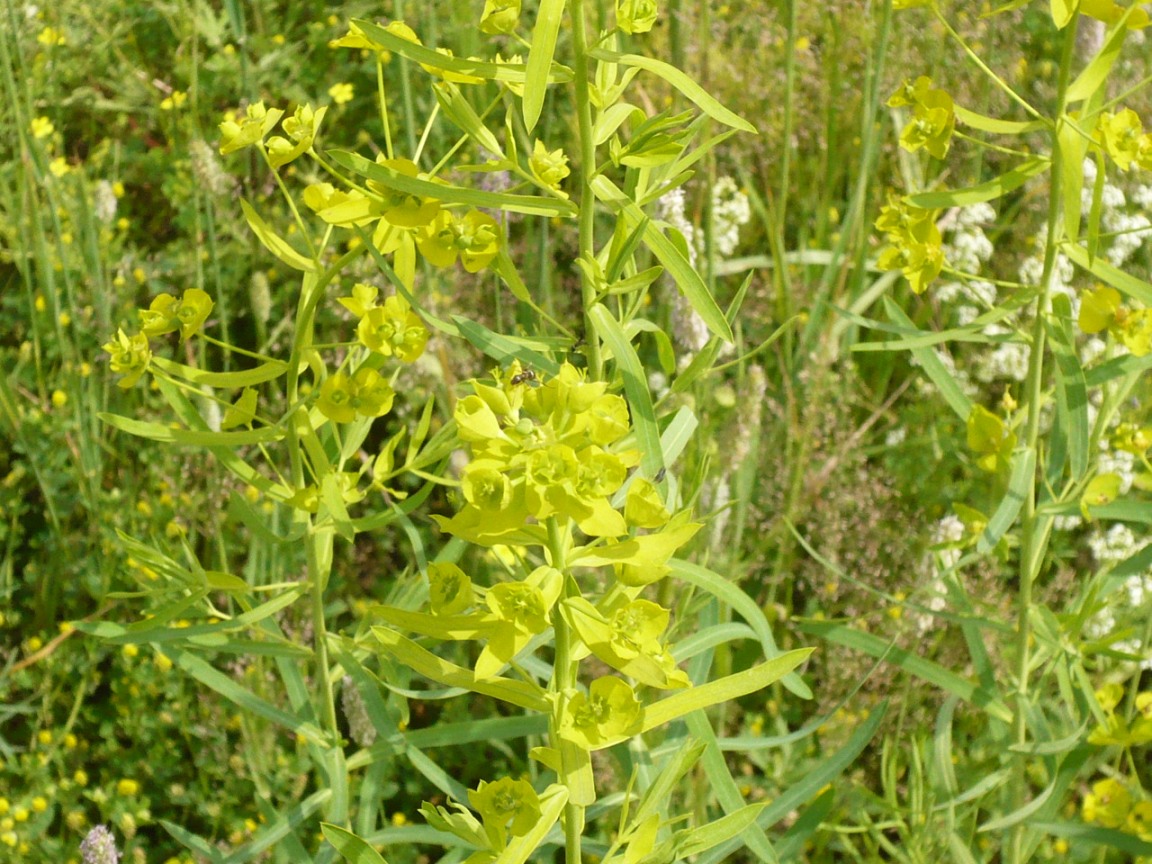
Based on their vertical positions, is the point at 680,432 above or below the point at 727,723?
above

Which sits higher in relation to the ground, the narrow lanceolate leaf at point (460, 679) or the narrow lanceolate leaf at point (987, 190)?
the narrow lanceolate leaf at point (987, 190)

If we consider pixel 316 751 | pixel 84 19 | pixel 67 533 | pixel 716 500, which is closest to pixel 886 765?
pixel 716 500

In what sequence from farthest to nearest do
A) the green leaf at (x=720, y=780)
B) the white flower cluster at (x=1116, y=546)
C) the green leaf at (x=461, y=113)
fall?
the white flower cluster at (x=1116, y=546) → the green leaf at (x=720, y=780) → the green leaf at (x=461, y=113)

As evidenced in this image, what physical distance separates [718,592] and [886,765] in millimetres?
716

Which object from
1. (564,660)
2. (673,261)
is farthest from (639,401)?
(564,660)

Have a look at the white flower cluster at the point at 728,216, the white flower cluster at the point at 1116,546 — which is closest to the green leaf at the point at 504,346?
the white flower cluster at the point at 728,216

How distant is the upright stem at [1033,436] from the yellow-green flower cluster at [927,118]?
113mm

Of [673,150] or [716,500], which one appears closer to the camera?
[673,150]

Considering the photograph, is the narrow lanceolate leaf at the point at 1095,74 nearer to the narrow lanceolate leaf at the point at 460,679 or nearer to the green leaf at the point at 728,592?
the green leaf at the point at 728,592

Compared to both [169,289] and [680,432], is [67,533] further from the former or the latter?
[680,432]

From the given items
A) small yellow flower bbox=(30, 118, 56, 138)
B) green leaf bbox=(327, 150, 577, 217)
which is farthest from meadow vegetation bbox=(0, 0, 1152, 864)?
small yellow flower bbox=(30, 118, 56, 138)

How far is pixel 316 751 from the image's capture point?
138 centimetres

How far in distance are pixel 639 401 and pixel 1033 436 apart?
23.3 inches

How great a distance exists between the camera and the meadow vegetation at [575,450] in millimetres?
1036
